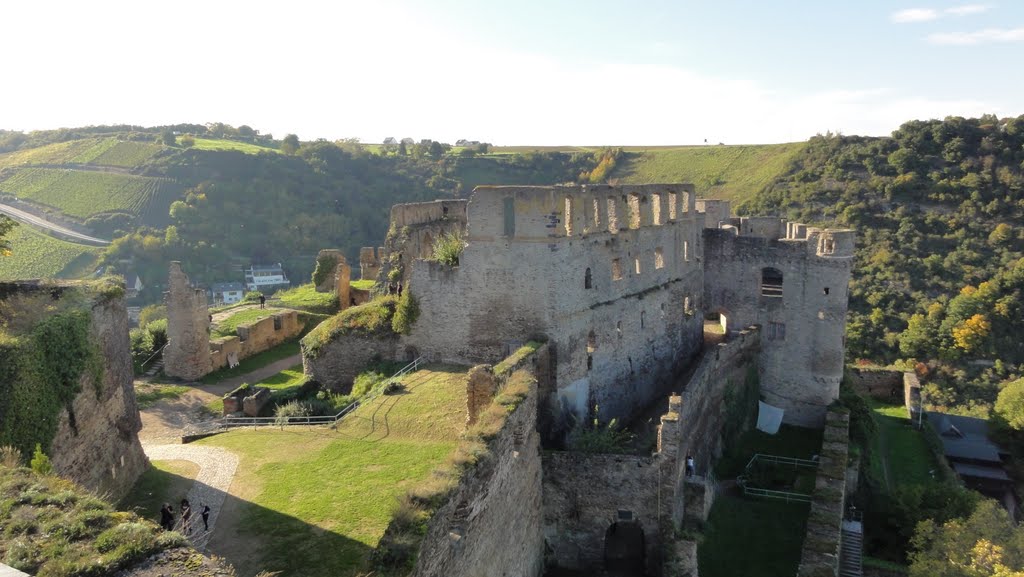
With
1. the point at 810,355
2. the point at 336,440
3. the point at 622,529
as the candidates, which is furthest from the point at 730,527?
the point at 336,440

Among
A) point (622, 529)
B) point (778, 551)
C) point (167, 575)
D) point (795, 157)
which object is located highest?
point (795, 157)

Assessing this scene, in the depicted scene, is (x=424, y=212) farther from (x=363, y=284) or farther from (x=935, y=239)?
(x=935, y=239)

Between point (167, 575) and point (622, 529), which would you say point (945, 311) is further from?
point (167, 575)

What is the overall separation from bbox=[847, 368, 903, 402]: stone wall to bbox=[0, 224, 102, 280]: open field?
186 ft

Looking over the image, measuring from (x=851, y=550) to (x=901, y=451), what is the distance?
1089cm

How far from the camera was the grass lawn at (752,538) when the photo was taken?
56.1ft

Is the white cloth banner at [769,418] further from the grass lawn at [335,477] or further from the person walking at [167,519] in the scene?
the person walking at [167,519]

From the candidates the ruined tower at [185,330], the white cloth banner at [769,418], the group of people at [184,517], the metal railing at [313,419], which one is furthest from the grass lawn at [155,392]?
the white cloth banner at [769,418]

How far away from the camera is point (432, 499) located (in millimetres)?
9422

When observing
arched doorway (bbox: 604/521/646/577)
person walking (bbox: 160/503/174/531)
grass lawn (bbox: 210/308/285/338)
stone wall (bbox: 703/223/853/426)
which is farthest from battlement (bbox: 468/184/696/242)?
grass lawn (bbox: 210/308/285/338)

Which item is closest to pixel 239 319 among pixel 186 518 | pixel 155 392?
pixel 155 392

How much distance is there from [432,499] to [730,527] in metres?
12.7

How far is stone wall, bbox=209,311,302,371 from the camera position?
88.2ft

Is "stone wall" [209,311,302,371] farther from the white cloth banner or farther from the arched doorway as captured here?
the white cloth banner
